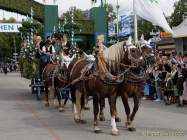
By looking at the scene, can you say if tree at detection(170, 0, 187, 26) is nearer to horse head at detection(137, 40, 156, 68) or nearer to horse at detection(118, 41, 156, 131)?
horse at detection(118, 41, 156, 131)

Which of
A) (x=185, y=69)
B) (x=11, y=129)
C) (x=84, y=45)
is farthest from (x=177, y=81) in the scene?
(x=84, y=45)

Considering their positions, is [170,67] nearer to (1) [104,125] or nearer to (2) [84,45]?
(1) [104,125]

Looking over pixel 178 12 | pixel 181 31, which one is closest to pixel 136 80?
pixel 181 31

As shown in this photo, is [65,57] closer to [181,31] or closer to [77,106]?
[77,106]

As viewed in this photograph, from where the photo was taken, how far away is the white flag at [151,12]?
10902 mm

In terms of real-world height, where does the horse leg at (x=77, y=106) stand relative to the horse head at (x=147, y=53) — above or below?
below

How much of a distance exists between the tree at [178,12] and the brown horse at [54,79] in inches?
2077

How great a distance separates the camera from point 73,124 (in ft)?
37.9

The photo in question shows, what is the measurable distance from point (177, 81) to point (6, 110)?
603cm

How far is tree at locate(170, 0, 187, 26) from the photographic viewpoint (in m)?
66.8

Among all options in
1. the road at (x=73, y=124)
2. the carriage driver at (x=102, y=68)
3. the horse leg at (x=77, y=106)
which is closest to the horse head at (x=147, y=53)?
the carriage driver at (x=102, y=68)

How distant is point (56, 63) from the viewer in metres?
15.3

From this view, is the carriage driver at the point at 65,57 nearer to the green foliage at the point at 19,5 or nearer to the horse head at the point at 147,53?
the horse head at the point at 147,53

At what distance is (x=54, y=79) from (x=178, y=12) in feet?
183
